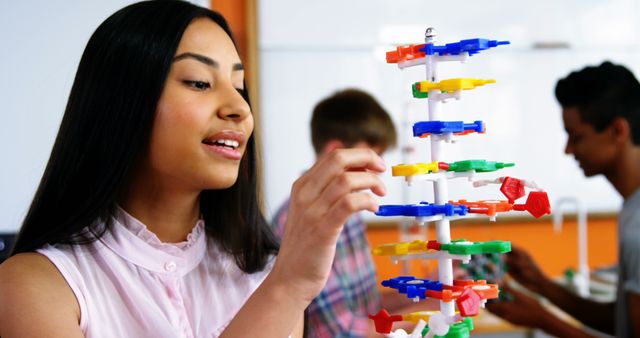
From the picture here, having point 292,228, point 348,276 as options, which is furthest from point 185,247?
point 348,276

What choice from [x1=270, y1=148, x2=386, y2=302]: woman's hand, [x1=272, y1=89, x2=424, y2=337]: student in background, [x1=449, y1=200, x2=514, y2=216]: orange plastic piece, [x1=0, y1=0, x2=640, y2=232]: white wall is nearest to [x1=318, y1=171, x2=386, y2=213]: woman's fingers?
[x1=270, y1=148, x2=386, y2=302]: woman's hand

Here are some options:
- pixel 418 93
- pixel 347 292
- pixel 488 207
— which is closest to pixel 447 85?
pixel 418 93

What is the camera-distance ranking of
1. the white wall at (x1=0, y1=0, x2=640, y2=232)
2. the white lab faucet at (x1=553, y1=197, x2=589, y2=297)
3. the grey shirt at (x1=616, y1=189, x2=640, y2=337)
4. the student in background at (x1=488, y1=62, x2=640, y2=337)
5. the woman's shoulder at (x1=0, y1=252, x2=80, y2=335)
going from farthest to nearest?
the white lab faucet at (x1=553, y1=197, x2=589, y2=297), the white wall at (x1=0, y1=0, x2=640, y2=232), the student in background at (x1=488, y1=62, x2=640, y2=337), the grey shirt at (x1=616, y1=189, x2=640, y2=337), the woman's shoulder at (x1=0, y1=252, x2=80, y2=335)

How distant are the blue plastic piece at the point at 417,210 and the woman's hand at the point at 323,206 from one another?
0.05ft

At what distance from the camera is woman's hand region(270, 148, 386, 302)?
711mm

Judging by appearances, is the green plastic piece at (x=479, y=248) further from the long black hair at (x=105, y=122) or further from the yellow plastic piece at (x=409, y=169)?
the long black hair at (x=105, y=122)

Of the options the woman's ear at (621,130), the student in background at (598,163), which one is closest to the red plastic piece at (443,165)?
the student in background at (598,163)

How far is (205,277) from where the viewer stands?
1.13 meters

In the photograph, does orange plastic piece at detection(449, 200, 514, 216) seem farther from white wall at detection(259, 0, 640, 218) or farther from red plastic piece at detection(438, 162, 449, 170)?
white wall at detection(259, 0, 640, 218)

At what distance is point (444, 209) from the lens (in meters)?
0.73

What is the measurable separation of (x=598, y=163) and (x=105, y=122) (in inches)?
60.0

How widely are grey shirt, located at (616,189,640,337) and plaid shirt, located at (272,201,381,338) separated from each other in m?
0.67

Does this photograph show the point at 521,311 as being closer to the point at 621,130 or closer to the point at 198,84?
the point at 621,130

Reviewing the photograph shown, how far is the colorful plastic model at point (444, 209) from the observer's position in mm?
725
